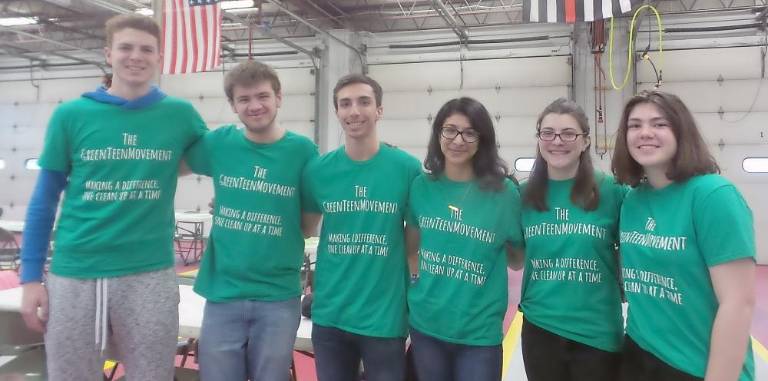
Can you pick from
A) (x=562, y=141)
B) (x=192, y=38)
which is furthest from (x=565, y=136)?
(x=192, y=38)

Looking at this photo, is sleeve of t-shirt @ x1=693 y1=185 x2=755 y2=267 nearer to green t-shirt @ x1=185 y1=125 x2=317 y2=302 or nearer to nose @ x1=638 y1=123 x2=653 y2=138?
nose @ x1=638 y1=123 x2=653 y2=138

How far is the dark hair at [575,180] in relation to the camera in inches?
81.0

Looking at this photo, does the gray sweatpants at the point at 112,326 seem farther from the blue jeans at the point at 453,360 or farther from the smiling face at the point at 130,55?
the blue jeans at the point at 453,360

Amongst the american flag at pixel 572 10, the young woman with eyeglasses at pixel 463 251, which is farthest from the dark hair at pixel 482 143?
the american flag at pixel 572 10

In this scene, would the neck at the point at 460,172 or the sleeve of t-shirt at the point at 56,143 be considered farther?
the neck at the point at 460,172

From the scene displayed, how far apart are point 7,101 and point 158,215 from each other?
59.5 feet

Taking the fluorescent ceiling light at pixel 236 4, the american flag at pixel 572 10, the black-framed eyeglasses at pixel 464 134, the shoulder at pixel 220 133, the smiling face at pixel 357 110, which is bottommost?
the black-framed eyeglasses at pixel 464 134

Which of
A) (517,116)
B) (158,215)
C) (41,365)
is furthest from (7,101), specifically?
(158,215)

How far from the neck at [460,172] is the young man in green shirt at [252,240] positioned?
2.16 ft

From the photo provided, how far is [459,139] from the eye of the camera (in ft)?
7.11

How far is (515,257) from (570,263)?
38 centimetres

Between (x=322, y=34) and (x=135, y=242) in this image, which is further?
(x=322, y=34)

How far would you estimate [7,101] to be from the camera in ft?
53.9

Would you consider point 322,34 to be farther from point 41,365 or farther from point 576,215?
point 576,215
